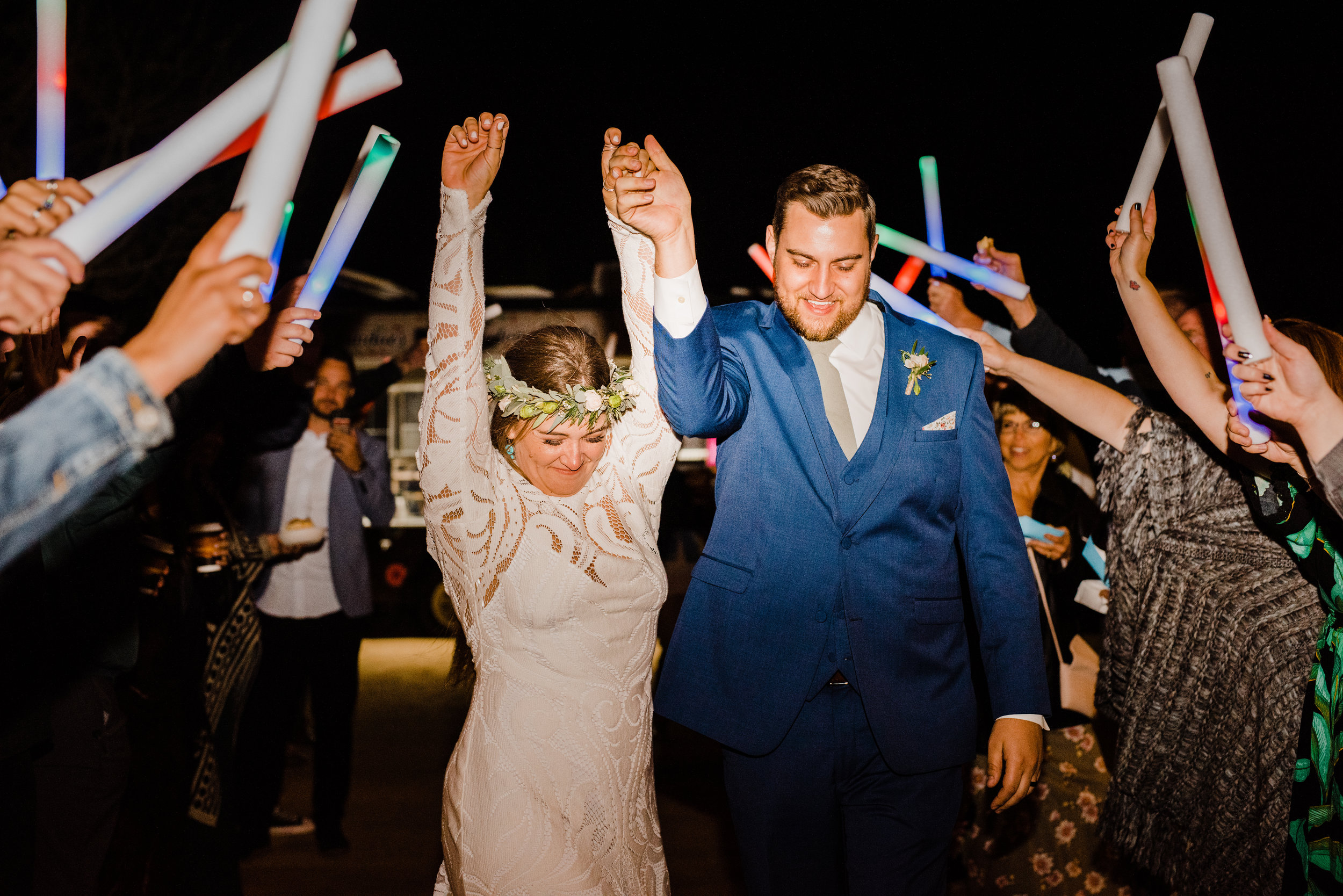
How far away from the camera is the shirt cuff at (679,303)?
152cm

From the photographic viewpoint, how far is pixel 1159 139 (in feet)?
6.23

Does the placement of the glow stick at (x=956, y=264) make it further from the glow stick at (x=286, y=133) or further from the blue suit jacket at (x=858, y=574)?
the glow stick at (x=286, y=133)

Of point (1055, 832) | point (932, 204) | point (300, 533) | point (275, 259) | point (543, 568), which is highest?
point (932, 204)

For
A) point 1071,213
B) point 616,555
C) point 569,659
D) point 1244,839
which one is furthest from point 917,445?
point 1071,213

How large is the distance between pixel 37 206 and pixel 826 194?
1.35 meters

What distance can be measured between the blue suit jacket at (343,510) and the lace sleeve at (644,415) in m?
2.28

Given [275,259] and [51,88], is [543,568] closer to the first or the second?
[275,259]

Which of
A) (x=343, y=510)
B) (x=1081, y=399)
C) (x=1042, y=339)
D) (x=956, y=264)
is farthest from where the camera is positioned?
(x=343, y=510)

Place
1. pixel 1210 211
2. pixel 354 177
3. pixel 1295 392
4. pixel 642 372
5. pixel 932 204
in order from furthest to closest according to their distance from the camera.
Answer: pixel 932 204, pixel 642 372, pixel 354 177, pixel 1295 392, pixel 1210 211

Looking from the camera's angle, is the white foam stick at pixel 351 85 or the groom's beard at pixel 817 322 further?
the groom's beard at pixel 817 322

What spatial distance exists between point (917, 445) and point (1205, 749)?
1134mm

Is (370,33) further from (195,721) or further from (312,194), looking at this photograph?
(195,721)

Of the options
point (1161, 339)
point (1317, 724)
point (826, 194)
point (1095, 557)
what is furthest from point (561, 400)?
point (1095, 557)

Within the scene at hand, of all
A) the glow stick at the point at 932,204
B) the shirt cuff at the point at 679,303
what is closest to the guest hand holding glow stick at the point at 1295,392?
the shirt cuff at the point at 679,303
